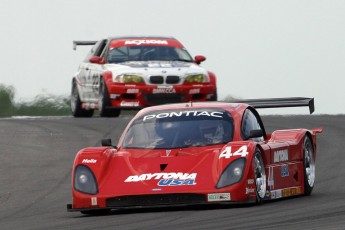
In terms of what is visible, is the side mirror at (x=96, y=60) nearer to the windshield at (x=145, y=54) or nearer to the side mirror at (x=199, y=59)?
the windshield at (x=145, y=54)

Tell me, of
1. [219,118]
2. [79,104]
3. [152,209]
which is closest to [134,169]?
[152,209]

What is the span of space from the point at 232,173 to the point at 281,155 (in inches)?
51.3

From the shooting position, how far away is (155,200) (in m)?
12.7

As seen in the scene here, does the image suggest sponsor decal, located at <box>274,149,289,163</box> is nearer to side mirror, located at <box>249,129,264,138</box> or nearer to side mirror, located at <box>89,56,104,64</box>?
side mirror, located at <box>249,129,264,138</box>

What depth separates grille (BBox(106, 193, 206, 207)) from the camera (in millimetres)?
12664

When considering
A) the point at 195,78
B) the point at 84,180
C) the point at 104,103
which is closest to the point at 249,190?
the point at 84,180

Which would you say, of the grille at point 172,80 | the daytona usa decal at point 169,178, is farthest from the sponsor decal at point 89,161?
the grille at point 172,80

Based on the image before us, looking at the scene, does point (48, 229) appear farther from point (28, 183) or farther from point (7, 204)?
point (28, 183)

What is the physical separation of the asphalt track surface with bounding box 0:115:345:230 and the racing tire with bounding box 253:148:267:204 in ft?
0.42

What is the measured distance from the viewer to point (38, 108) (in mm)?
30422

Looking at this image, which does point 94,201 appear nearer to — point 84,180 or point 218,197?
point 84,180

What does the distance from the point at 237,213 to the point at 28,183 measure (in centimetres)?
468

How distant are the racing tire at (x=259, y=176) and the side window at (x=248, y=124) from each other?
0.62 meters

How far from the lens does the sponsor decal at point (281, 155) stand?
13.9 m
